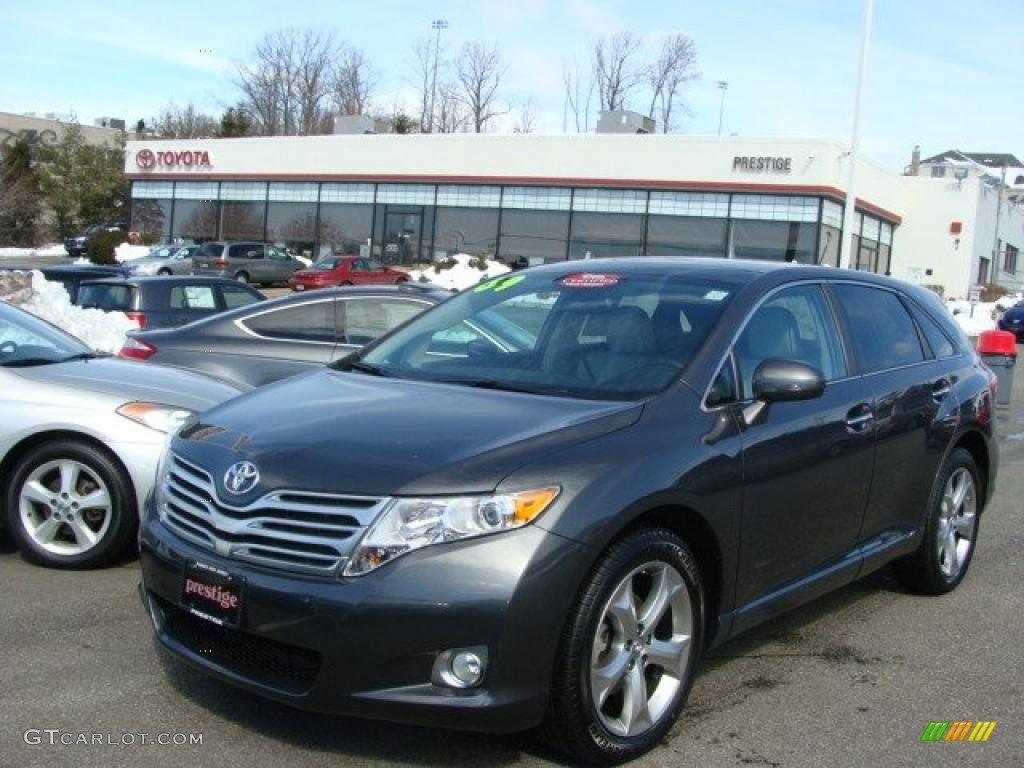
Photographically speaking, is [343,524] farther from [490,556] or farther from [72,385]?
[72,385]

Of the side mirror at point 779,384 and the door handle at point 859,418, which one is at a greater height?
the side mirror at point 779,384

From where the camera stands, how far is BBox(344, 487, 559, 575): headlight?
10.6 ft

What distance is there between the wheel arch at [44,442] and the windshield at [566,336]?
1.49 metres

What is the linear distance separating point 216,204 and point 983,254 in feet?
111

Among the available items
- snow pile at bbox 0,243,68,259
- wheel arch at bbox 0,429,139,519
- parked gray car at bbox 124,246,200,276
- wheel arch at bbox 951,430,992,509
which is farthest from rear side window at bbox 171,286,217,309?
snow pile at bbox 0,243,68,259

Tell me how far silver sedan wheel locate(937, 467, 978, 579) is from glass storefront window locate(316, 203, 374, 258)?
40.8 m

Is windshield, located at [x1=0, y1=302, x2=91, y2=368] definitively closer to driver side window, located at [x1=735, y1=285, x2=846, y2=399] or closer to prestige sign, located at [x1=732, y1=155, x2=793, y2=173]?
driver side window, located at [x1=735, y1=285, x2=846, y2=399]

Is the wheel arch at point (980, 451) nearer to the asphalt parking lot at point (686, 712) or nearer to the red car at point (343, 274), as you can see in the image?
the asphalt parking lot at point (686, 712)

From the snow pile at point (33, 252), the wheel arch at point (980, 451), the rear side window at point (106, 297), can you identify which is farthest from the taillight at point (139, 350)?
the snow pile at point (33, 252)

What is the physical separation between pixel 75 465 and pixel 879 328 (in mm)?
4020

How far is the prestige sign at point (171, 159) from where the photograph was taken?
50125mm

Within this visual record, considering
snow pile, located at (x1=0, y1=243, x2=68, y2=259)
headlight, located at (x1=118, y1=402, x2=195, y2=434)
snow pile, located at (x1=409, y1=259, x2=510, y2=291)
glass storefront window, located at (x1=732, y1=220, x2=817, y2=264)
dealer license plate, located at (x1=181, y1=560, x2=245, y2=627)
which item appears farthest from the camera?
snow pile, located at (x1=0, y1=243, x2=68, y2=259)

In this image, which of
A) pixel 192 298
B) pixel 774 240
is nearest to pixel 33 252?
pixel 774 240

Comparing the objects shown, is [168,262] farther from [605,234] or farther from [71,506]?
[71,506]
